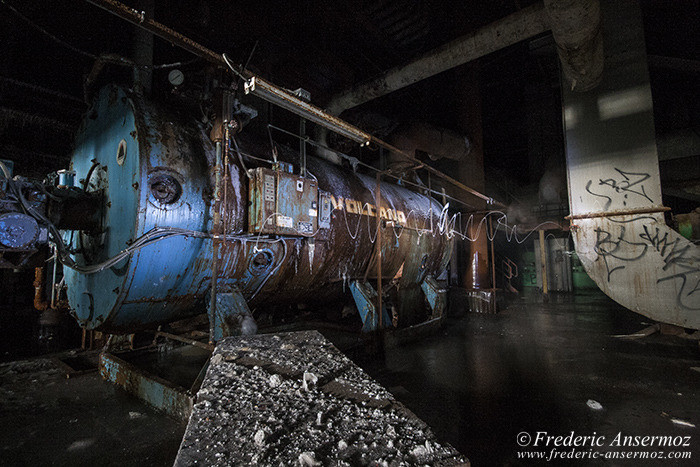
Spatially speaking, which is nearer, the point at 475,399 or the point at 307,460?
the point at 307,460

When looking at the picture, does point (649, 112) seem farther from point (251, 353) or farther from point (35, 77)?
point (35, 77)

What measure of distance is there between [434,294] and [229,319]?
451 centimetres

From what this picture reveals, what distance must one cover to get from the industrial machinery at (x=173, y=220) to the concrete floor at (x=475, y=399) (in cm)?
81

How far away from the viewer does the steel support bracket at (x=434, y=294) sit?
20.9 feet

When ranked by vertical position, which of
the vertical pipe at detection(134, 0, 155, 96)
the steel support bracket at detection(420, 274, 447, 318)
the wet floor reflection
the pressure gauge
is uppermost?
the vertical pipe at detection(134, 0, 155, 96)

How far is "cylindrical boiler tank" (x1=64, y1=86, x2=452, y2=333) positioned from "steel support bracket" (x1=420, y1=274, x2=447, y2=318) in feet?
9.21

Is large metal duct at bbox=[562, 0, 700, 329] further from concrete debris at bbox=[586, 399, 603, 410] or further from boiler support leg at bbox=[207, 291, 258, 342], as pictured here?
boiler support leg at bbox=[207, 291, 258, 342]

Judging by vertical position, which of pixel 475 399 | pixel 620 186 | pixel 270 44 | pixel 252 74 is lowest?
pixel 475 399

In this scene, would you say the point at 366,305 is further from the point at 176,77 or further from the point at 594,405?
the point at 176,77

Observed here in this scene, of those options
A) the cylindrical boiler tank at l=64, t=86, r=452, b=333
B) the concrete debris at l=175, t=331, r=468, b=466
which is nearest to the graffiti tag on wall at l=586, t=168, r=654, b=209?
the cylindrical boiler tank at l=64, t=86, r=452, b=333

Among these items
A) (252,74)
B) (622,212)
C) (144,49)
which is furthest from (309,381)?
(622,212)

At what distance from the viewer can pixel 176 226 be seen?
301 cm

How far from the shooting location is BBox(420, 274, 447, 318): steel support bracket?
20.9 feet

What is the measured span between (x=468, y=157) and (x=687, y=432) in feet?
21.7
